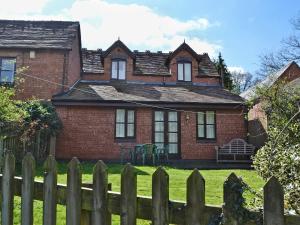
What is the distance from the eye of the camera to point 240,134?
19.8 metres

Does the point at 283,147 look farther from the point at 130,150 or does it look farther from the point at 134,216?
the point at 130,150

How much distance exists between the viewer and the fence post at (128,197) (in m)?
2.59

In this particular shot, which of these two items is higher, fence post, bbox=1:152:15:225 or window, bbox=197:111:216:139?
window, bbox=197:111:216:139

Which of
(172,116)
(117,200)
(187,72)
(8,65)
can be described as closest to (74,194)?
(117,200)

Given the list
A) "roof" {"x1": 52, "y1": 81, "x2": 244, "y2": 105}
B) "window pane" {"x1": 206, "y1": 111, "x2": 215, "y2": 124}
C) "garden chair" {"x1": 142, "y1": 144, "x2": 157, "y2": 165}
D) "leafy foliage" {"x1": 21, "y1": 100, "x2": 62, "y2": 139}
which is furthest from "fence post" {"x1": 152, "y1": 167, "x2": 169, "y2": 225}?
"window pane" {"x1": 206, "y1": 111, "x2": 215, "y2": 124}

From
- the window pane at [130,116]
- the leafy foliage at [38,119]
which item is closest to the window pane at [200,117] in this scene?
the window pane at [130,116]

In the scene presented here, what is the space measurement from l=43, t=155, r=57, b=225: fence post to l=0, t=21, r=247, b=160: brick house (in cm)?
1554

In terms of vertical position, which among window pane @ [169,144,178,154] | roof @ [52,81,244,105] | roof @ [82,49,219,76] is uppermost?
roof @ [82,49,219,76]

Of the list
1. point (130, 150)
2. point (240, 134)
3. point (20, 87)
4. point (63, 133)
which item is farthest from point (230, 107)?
point (20, 87)

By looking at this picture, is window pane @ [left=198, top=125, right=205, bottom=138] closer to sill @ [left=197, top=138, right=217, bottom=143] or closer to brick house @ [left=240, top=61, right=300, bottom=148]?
sill @ [left=197, top=138, right=217, bottom=143]

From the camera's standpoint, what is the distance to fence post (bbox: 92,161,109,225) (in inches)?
108

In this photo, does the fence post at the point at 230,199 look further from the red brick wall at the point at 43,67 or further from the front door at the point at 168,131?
the red brick wall at the point at 43,67

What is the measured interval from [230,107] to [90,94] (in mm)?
7674

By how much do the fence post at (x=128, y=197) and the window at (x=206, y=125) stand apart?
1729 cm
